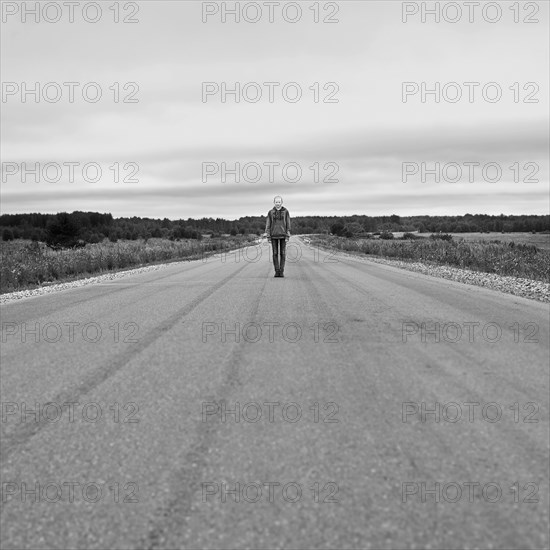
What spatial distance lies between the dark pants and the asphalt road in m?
8.02

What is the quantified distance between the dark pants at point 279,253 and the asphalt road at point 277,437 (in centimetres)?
802

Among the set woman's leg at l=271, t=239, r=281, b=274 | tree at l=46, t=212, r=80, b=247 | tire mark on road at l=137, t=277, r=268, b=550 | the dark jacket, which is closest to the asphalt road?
tire mark on road at l=137, t=277, r=268, b=550

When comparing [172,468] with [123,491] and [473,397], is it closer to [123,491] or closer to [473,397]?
[123,491]

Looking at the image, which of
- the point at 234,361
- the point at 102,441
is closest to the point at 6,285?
the point at 234,361

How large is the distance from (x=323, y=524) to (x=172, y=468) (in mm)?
987

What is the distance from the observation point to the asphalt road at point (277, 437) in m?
2.60

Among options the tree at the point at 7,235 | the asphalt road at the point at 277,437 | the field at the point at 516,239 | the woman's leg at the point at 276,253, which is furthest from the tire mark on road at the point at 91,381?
the tree at the point at 7,235

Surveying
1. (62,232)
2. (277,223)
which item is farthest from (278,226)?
(62,232)

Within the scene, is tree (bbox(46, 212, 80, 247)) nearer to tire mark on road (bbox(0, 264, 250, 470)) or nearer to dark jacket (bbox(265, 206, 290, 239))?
dark jacket (bbox(265, 206, 290, 239))

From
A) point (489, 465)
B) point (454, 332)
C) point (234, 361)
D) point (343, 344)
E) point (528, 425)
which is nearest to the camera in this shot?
point (489, 465)

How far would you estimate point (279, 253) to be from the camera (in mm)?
15805

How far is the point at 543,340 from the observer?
264 inches

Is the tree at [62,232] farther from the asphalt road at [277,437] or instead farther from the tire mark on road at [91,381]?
the asphalt road at [277,437]

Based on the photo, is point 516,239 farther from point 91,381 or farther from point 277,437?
point 277,437
